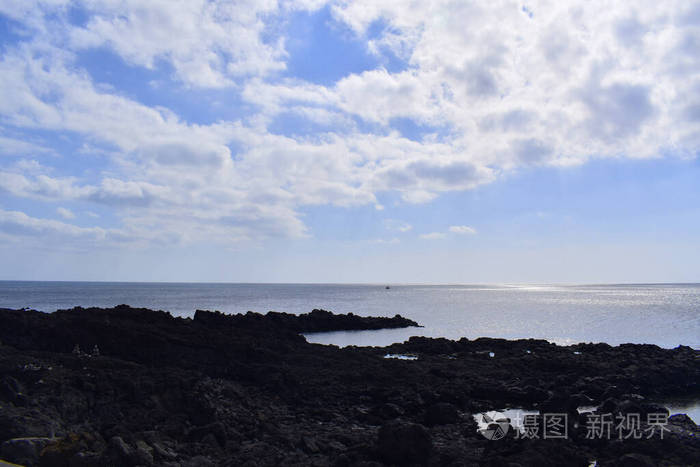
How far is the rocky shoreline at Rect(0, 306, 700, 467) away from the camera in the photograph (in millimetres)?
12812

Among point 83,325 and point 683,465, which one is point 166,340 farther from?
point 683,465

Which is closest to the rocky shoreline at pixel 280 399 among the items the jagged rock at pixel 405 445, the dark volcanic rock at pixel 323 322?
the jagged rock at pixel 405 445

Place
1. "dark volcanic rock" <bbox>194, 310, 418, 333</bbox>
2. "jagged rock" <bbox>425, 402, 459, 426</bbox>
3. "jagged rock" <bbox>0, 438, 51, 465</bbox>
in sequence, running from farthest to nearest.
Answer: "dark volcanic rock" <bbox>194, 310, 418, 333</bbox>
"jagged rock" <bbox>425, 402, 459, 426</bbox>
"jagged rock" <bbox>0, 438, 51, 465</bbox>

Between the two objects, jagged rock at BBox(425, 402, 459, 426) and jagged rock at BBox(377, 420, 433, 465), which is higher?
jagged rock at BBox(377, 420, 433, 465)

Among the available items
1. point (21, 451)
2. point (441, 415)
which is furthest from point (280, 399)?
point (21, 451)

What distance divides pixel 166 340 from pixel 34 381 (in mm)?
8737

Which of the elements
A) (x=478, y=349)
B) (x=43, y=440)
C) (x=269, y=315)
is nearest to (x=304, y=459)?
(x=43, y=440)

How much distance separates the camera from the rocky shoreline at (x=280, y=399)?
12.8 metres

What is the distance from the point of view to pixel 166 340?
82.2 ft

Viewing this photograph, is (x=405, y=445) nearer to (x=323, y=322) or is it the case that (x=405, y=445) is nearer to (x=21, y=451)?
(x=21, y=451)

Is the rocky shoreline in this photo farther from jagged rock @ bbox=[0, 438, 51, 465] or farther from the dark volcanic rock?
the dark volcanic rock

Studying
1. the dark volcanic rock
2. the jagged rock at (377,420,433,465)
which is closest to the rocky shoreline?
the jagged rock at (377,420,433,465)

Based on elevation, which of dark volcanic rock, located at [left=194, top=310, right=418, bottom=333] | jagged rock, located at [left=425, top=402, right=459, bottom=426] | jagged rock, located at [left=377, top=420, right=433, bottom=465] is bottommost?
dark volcanic rock, located at [left=194, top=310, right=418, bottom=333]

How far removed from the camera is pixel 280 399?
1972 centimetres
